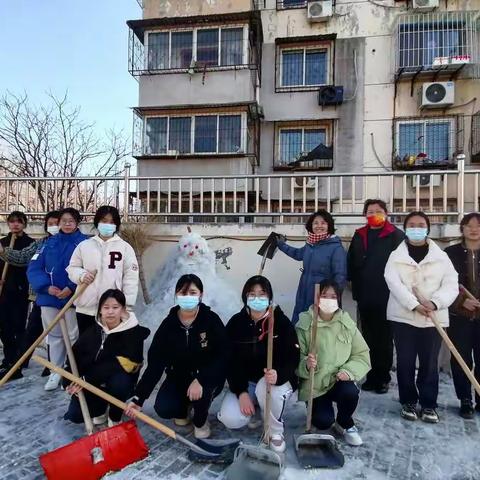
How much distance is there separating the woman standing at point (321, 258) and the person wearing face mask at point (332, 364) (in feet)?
2.30

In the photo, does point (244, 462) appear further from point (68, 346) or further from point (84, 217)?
point (84, 217)

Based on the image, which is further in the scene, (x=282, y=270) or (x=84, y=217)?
(x=84, y=217)

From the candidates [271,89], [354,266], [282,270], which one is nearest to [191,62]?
[271,89]

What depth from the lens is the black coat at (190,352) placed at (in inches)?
117

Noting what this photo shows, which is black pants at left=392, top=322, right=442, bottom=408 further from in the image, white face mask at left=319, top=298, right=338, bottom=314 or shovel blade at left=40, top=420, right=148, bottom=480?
shovel blade at left=40, top=420, right=148, bottom=480

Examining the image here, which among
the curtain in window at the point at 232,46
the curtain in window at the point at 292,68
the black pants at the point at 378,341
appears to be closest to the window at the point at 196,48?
the curtain in window at the point at 232,46

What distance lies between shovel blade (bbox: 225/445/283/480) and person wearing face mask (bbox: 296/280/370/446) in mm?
599

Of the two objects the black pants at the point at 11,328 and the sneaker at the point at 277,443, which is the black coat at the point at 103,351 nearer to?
the sneaker at the point at 277,443

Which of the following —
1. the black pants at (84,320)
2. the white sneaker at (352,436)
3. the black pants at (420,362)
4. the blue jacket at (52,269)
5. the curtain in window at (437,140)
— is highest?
the curtain in window at (437,140)

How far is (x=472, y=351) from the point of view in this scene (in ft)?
11.5

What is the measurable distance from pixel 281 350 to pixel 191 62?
31.0ft

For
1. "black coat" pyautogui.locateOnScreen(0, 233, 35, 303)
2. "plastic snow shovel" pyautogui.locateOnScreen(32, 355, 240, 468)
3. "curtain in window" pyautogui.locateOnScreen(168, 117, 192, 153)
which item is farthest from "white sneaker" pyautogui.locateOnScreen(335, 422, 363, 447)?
"curtain in window" pyautogui.locateOnScreen(168, 117, 192, 153)

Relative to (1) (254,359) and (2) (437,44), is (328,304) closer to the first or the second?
(1) (254,359)

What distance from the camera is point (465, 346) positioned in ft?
11.0
